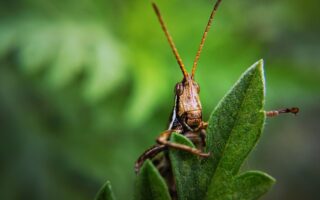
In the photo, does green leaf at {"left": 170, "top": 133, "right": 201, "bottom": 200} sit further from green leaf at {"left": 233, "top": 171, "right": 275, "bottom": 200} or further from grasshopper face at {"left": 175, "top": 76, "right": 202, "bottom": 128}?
grasshopper face at {"left": 175, "top": 76, "right": 202, "bottom": 128}

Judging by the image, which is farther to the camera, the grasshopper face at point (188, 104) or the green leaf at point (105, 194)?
the grasshopper face at point (188, 104)

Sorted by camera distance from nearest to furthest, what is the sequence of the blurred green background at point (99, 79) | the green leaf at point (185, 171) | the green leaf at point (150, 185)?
1. the green leaf at point (150, 185)
2. the green leaf at point (185, 171)
3. the blurred green background at point (99, 79)

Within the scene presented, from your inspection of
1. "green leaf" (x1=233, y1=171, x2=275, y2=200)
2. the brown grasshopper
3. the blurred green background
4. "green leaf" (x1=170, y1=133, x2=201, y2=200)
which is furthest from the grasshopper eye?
the blurred green background

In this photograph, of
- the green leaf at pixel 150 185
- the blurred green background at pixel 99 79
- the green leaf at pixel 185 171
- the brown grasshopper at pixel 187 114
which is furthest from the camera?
the blurred green background at pixel 99 79

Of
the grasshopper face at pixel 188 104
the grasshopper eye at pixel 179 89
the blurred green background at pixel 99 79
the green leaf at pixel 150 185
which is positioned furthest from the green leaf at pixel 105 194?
the blurred green background at pixel 99 79

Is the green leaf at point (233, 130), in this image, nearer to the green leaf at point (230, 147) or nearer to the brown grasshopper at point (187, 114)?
the green leaf at point (230, 147)

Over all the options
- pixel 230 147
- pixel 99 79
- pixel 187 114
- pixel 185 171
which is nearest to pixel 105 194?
pixel 185 171
